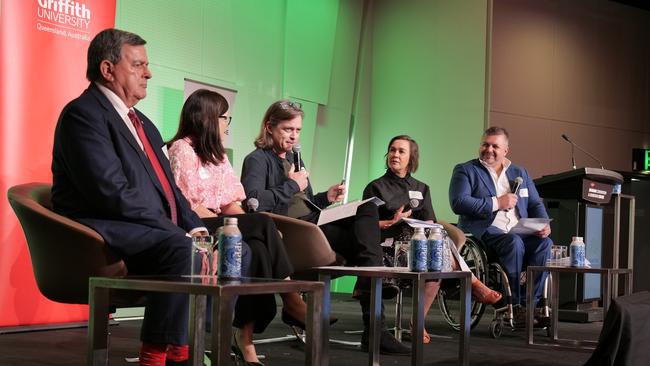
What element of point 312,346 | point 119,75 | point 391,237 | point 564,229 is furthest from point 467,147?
point 312,346

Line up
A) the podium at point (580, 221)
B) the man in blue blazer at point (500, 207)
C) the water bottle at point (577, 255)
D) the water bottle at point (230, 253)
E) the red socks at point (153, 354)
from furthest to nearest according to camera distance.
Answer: the podium at point (580, 221), the man in blue blazer at point (500, 207), the water bottle at point (577, 255), the red socks at point (153, 354), the water bottle at point (230, 253)

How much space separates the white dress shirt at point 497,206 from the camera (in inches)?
201

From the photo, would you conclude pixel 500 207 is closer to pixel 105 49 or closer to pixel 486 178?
pixel 486 178

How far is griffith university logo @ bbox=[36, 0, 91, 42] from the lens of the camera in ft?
13.9

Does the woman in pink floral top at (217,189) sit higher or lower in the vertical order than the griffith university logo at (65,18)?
lower

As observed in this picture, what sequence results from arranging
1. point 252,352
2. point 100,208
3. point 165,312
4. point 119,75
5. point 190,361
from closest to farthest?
point 190,361
point 165,312
point 100,208
point 119,75
point 252,352

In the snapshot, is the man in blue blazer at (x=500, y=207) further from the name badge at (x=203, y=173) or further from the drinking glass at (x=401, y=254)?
the name badge at (x=203, y=173)

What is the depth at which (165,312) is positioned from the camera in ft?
7.47

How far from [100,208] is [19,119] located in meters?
1.82

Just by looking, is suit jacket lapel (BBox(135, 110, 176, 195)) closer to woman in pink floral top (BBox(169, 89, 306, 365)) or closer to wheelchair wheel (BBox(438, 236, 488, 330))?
woman in pink floral top (BBox(169, 89, 306, 365))

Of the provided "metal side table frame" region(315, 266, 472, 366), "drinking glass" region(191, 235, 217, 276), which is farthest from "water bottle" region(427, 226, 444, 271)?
"drinking glass" region(191, 235, 217, 276)

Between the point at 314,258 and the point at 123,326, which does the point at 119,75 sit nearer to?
the point at 314,258

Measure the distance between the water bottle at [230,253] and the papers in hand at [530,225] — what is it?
9.77 ft

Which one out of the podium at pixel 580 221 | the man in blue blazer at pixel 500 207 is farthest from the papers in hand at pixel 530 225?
the podium at pixel 580 221
